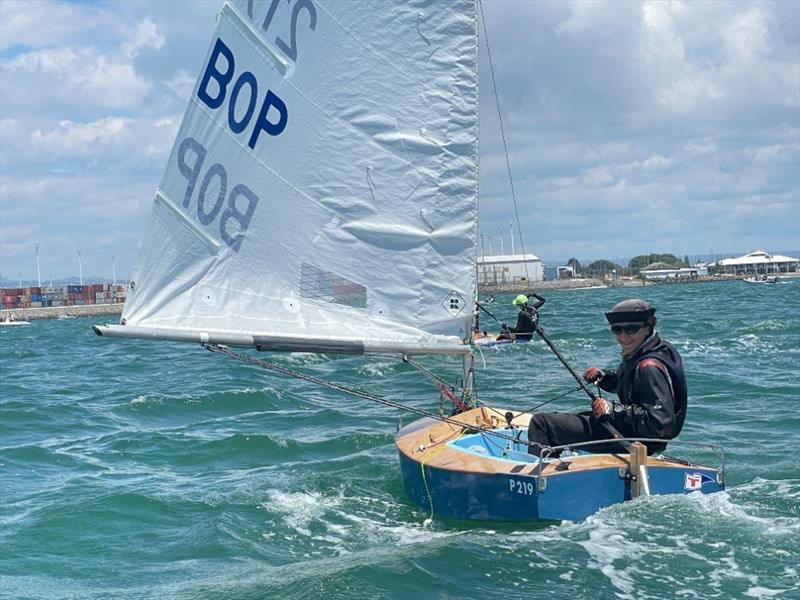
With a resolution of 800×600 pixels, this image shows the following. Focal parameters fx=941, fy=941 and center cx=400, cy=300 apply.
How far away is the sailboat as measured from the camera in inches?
306

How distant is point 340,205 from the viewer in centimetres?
804

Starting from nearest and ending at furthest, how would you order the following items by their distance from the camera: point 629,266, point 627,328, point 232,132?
point 627,328 → point 232,132 → point 629,266

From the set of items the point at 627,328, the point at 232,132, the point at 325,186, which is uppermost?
the point at 232,132

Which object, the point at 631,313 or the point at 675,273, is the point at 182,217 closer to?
the point at 631,313

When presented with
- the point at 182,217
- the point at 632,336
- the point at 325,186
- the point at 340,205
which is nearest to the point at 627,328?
the point at 632,336

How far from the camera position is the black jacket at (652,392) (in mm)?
7531

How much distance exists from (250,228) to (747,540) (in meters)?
4.83

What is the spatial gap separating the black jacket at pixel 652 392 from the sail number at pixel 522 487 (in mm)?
894

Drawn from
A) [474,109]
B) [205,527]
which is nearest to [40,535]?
[205,527]

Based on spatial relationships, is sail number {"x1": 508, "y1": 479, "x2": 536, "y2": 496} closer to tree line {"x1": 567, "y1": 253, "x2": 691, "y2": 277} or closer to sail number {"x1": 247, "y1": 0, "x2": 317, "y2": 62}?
sail number {"x1": 247, "y1": 0, "x2": 317, "y2": 62}

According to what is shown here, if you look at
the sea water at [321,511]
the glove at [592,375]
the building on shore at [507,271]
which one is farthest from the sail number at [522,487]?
the building on shore at [507,271]

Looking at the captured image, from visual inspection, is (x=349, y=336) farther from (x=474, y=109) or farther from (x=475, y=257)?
(x=474, y=109)

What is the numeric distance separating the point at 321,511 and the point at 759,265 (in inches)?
5127

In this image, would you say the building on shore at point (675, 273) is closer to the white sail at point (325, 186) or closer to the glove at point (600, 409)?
the glove at point (600, 409)
